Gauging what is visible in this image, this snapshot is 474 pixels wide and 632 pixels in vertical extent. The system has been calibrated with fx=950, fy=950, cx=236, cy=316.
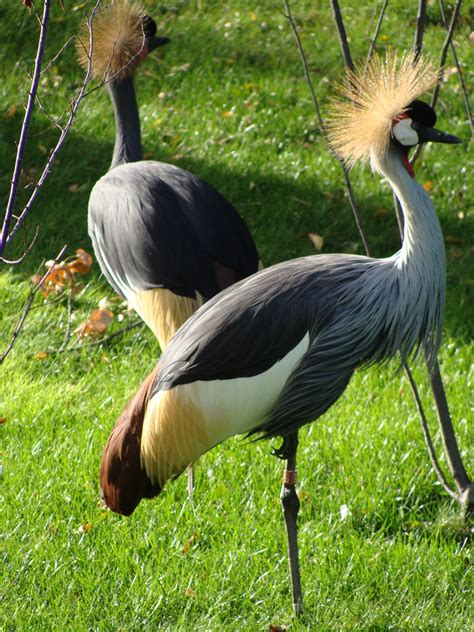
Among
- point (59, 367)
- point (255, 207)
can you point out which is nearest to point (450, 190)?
point (255, 207)

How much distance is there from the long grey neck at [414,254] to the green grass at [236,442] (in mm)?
694

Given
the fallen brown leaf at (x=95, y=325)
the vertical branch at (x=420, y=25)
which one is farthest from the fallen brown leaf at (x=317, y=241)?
the vertical branch at (x=420, y=25)

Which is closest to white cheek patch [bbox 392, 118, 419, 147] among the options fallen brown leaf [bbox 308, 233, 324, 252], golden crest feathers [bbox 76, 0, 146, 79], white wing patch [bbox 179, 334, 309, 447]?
white wing patch [bbox 179, 334, 309, 447]

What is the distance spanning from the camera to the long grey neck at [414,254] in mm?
2666

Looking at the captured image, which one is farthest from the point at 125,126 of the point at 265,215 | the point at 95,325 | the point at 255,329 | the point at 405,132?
the point at 255,329

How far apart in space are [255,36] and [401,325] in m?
4.85

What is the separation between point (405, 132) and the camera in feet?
8.87

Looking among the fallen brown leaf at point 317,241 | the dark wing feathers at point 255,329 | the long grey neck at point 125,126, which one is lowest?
the fallen brown leaf at point 317,241

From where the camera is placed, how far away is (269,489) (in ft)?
11.2

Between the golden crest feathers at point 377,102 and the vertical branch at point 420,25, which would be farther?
the vertical branch at point 420,25

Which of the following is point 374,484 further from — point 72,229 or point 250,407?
point 72,229

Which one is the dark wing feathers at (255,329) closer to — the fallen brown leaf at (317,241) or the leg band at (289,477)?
the leg band at (289,477)

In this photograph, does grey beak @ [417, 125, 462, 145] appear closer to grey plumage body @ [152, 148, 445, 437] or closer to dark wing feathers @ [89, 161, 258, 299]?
grey plumage body @ [152, 148, 445, 437]

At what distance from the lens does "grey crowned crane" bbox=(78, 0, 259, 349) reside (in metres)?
3.40
